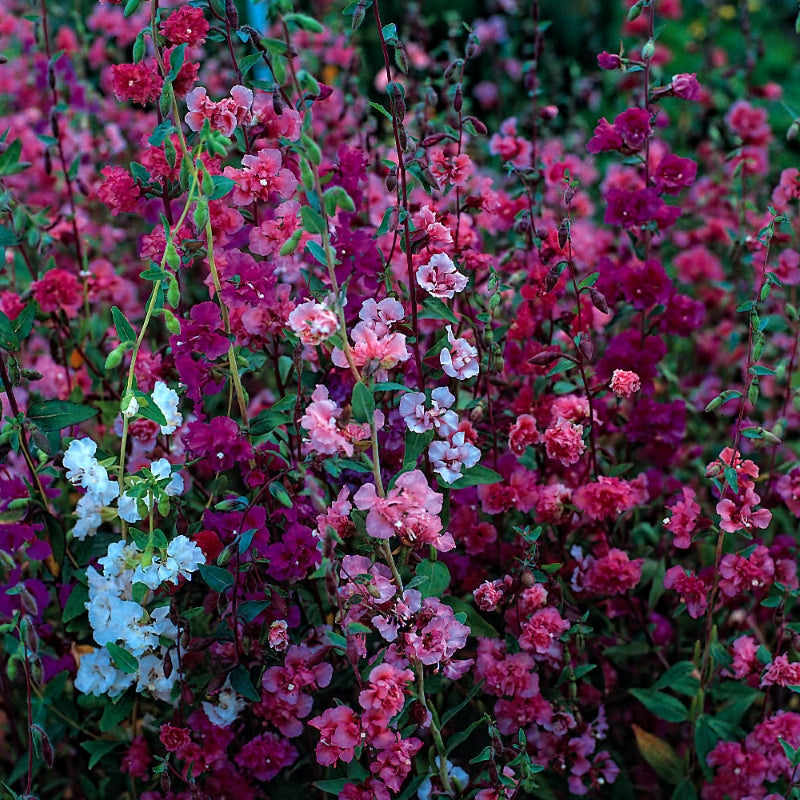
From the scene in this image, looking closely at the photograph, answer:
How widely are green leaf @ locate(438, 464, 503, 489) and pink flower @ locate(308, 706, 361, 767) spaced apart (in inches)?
14.5

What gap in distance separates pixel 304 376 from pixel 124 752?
77 cm

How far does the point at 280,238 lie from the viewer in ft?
4.98

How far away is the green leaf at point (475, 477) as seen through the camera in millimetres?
1483

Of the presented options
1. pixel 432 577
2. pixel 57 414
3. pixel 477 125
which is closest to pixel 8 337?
pixel 57 414

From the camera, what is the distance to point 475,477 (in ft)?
4.89

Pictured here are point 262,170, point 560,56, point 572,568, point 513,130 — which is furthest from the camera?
point 560,56

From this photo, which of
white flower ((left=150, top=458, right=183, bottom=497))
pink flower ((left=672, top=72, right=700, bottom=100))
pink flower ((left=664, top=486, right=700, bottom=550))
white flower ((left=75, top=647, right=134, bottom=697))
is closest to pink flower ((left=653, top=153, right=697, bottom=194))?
pink flower ((left=672, top=72, right=700, bottom=100))

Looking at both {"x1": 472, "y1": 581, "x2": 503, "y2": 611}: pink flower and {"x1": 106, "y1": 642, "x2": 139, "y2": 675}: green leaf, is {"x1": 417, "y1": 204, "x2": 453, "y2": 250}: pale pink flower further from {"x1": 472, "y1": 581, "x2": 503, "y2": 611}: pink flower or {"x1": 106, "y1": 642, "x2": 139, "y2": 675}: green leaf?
{"x1": 106, "y1": 642, "x2": 139, "y2": 675}: green leaf

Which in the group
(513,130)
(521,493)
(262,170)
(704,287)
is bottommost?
(704,287)

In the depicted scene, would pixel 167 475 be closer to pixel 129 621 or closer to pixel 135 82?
pixel 129 621

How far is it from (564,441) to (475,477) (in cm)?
19

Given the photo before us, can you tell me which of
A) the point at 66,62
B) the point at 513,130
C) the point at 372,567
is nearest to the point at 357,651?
the point at 372,567

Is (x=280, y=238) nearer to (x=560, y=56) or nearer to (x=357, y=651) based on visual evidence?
(x=357, y=651)

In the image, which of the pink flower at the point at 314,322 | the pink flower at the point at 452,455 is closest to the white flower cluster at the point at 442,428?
the pink flower at the point at 452,455
